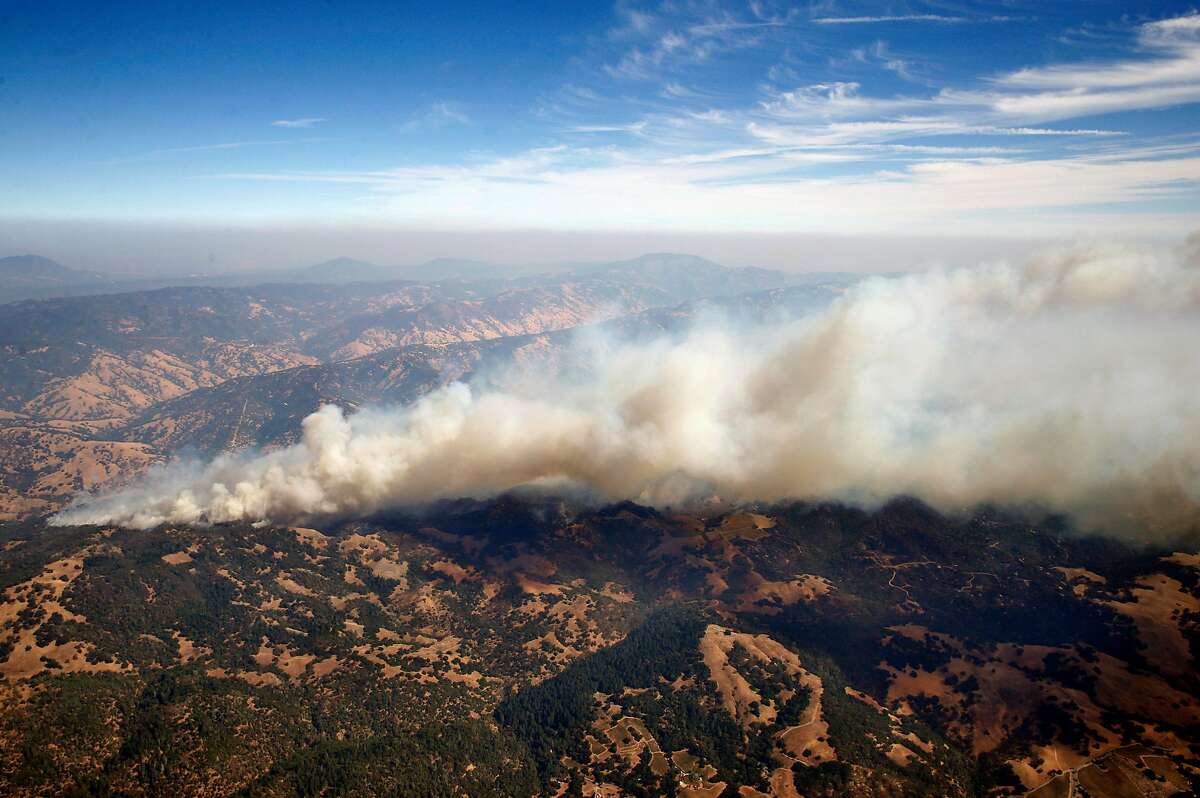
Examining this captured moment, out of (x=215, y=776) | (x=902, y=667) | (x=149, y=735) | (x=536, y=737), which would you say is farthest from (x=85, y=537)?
(x=902, y=667)

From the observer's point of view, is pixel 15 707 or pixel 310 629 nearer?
pixel 15 707

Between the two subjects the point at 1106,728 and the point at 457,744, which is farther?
the point at 457,744

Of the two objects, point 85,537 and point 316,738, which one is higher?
point 85,537

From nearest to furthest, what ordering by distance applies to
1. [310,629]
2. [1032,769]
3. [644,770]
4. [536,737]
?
[1032,769], [644,770], [536,737], [310,629]

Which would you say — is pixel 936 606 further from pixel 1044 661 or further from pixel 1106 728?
pixel 1106 728

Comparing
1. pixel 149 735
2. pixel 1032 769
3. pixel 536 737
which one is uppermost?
pixel 149 735

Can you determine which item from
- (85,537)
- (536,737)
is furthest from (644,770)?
(85,537)

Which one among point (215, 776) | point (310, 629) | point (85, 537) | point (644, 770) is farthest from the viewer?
point (85, 537)

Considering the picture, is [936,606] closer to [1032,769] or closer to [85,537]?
[1032,769]

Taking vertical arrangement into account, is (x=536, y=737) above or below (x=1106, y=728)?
below
